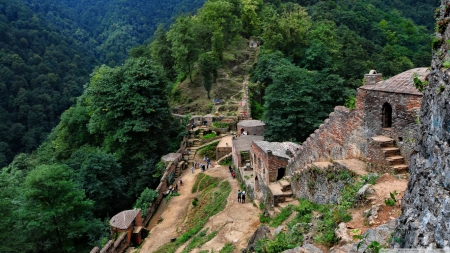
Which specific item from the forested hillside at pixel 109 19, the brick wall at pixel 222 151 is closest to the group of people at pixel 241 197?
the brick wall at pixel 222 151

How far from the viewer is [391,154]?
11289 millimetres

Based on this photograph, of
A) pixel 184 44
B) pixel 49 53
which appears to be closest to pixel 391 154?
pixel 184 44

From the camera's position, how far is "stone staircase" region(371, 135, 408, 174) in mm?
10859

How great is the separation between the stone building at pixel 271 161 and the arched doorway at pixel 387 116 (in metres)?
6.91

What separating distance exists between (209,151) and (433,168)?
26.6m

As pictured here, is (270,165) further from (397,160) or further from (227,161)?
(227,161)

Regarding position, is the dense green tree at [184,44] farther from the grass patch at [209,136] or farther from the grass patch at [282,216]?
the grass patch at [282,216]

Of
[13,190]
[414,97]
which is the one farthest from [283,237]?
[13,190]

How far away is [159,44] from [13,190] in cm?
3022

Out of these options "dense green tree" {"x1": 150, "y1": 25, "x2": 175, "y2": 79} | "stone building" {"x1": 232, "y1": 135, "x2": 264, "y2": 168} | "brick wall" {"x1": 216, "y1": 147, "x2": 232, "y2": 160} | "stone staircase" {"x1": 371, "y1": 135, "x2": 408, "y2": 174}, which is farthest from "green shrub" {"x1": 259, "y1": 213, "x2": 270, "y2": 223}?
"dense green tree" {"x1": 150, "y1": 25, "x2": 175, "y2": 79}

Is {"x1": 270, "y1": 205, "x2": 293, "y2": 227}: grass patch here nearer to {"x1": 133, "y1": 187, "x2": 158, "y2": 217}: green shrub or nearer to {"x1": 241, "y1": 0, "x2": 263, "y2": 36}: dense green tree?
{"x1": 133, "y1": 187, "x2": 158, "y2": 217}: green shrub

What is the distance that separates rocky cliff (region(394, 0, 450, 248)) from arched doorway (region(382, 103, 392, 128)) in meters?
5.74

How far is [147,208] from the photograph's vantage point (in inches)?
931

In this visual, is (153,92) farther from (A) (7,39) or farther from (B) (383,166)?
(A) (7,39)
